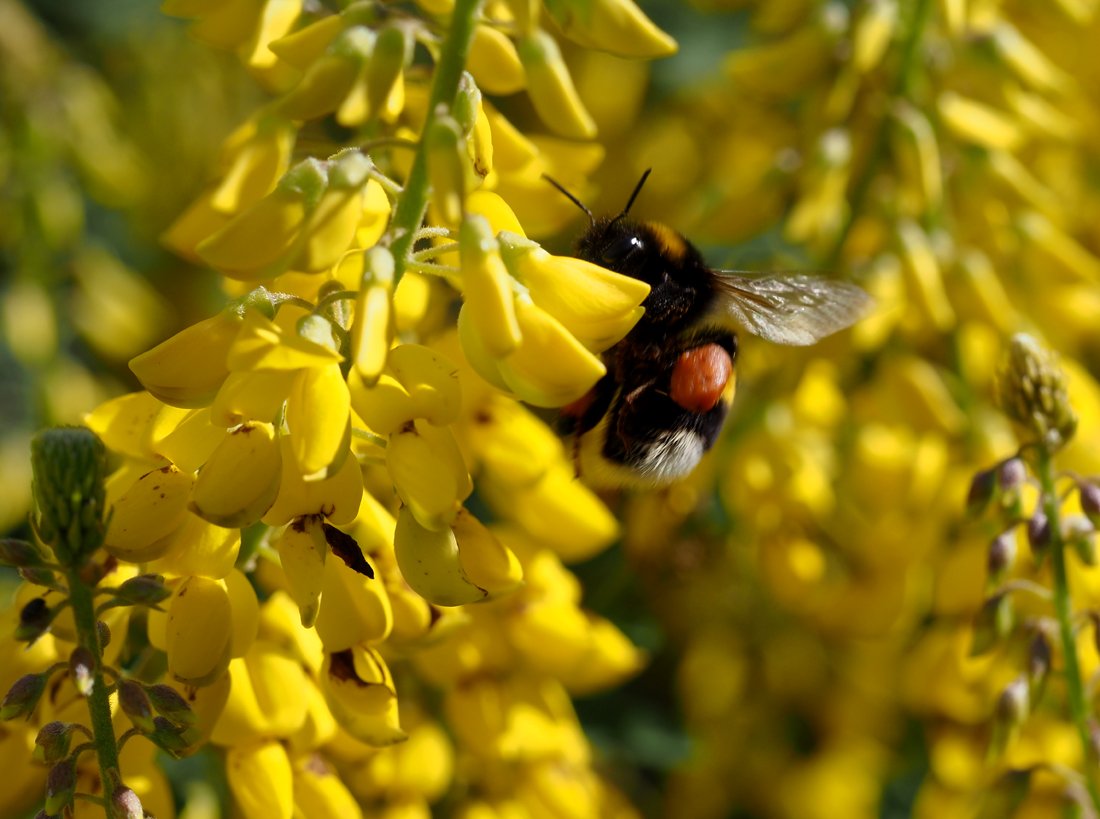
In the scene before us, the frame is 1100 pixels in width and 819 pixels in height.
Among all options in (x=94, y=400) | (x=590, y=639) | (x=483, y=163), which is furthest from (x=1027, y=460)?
(x=94, y=400)

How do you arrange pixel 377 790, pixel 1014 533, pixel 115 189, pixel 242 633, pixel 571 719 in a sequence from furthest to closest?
pixel 115 189 < pixel 571 719 < pixel 377 790 < pixel 1014 533 < pixel 242 633

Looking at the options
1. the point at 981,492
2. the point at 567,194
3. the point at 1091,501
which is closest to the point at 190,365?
the point at 567,194

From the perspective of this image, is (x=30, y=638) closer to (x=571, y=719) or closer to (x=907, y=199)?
(x=571, y=719)

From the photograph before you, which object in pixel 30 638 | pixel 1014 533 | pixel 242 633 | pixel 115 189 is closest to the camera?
pixel 30 638

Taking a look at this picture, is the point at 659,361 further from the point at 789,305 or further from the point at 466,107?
the point at 466,107

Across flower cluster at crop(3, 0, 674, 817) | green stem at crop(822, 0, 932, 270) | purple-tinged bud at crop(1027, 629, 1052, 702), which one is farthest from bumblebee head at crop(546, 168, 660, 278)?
green stem at crop(822, 0, 932, 270)

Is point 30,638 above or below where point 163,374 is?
below

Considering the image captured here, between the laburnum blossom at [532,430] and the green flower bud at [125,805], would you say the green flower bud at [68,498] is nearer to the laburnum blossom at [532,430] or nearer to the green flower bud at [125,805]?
the laburnum blossom at [532,430]
